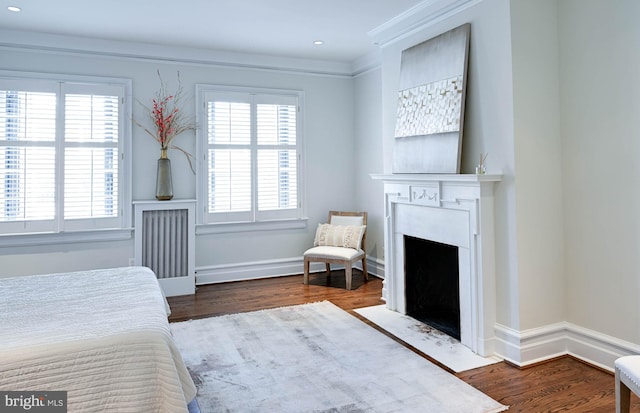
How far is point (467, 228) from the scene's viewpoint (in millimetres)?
3072

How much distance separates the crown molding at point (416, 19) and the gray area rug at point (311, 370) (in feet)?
8.78

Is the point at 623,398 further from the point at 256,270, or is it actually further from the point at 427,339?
the point at 256,270

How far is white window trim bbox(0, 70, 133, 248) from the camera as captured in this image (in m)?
4.33

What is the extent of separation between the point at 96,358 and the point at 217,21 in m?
3.44

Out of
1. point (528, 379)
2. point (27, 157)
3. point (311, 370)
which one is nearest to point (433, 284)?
point (528, 379)

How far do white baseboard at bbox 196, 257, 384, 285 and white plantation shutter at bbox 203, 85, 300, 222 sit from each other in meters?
0.60

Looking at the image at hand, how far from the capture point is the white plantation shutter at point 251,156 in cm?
514

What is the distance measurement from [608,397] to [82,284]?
3.18 metres

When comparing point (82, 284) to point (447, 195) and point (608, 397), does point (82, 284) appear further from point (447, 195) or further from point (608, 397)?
point (608, 397)

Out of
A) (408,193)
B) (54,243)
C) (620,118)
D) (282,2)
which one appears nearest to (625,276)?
(620,118)

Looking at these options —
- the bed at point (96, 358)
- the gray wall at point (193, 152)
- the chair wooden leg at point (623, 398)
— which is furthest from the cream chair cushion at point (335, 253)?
the chair wooden leg at point (623, 398)

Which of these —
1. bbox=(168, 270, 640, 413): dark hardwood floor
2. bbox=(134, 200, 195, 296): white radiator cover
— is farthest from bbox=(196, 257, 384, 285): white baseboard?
bbox=(168, 270, 640, 413): dark hardwood floor

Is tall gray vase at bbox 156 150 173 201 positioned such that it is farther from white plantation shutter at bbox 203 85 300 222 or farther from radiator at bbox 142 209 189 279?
white plantation shutter at bbox 203 85 300 222
